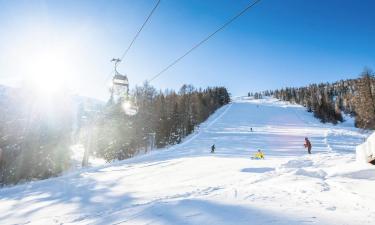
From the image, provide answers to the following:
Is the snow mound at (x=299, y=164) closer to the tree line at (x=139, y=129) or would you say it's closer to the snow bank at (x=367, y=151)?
the snow bank at (x=367, y=151)

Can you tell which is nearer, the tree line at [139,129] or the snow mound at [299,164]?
the snow mound at [299,164]

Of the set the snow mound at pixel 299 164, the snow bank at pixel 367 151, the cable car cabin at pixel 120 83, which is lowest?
the snow mound at pixel 299 164

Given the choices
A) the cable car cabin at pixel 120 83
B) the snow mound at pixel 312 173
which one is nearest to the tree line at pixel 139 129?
the cable car cabin at pixel 120 83

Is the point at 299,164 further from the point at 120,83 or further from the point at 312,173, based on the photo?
the point at 120,83

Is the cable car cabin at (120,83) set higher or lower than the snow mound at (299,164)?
higher

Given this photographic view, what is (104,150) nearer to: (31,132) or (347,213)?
(31,132)

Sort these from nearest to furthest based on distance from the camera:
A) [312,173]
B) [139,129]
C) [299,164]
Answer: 1. [312,173]
2. [299,164]
3. [139,129]

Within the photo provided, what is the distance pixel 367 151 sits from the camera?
9.34m

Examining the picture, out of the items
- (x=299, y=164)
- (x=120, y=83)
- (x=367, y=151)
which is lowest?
(x=299, y=164)

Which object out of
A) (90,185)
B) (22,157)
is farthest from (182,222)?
(22,157)

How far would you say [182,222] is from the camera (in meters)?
5.52

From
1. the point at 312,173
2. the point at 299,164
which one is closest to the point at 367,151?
the point at 312,173

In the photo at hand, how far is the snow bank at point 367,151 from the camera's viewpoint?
873cm

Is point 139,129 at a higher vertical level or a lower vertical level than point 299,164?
higher
